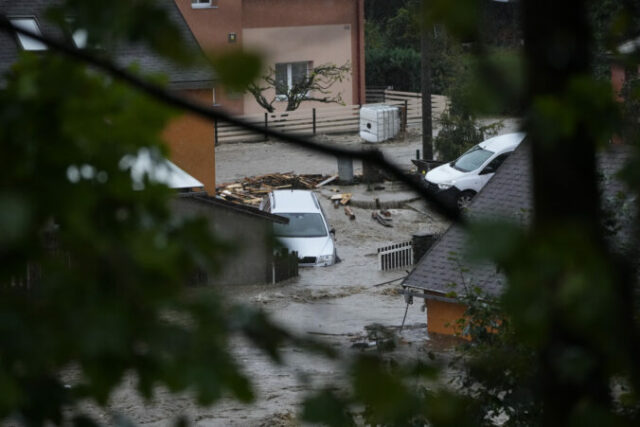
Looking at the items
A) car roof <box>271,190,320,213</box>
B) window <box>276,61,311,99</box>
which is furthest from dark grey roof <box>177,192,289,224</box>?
window <box>276,61,311,99</box>

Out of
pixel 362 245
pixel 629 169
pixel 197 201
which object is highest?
pixel 629 169

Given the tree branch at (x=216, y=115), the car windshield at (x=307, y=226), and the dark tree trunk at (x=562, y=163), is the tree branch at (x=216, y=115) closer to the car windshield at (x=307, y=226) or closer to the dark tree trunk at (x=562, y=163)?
the dark tree trunk at (x=562, y=163)

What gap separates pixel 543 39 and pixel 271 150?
33839 mm

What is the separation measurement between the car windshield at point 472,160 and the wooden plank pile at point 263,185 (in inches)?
209

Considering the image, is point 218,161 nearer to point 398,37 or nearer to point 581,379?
point 398,37

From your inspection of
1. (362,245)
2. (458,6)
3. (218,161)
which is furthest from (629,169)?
(218,161)

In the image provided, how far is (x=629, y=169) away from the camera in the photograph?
76.8 inches

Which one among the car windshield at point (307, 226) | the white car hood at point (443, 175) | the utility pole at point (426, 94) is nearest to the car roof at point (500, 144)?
the white car hood at point (443, 175)

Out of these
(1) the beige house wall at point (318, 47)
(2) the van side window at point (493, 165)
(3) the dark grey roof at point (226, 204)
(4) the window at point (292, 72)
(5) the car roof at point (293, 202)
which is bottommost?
(5) the car roof at point (293, 202)

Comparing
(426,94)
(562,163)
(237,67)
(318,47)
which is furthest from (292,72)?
(237,67)

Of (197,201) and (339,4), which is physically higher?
(339,4)

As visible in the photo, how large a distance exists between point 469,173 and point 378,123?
34.1 ft

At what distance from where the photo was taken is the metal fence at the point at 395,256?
21969 mm

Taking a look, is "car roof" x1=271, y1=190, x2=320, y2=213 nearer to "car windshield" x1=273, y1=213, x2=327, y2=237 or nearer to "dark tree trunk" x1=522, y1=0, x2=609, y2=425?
"car windshield" x1=273, y1=213, x2=327, y2=237
